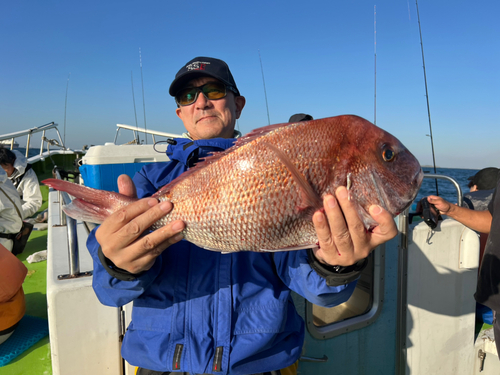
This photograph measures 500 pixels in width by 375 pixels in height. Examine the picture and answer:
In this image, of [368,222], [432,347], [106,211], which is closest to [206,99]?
[106,211]

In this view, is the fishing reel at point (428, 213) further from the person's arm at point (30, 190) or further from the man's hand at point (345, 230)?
the person's arm at point (30, 190)

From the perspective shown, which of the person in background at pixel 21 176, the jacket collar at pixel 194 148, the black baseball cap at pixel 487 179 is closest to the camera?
the jacket collar at pixel 194 148

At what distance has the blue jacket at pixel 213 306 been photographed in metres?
1.39

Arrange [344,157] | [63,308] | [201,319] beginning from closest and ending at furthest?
1. [344,157]
2. [201,319]
3. [63,308]

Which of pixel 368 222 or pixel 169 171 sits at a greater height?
pixel 169 171

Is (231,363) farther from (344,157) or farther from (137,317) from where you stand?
(344,157)

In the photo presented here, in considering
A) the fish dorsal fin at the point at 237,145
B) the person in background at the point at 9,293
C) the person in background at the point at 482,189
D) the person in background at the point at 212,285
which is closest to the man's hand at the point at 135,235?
the person in background at the point at 212,285

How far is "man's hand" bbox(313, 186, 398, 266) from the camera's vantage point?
1.25 m

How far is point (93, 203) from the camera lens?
136 cm

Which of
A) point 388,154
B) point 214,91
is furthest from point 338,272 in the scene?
point 214,91

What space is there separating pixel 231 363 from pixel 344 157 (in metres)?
1.09

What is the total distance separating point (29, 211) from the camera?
17.2ft

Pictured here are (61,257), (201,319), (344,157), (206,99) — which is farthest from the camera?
(61,257)

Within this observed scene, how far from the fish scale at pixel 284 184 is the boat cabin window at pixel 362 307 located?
4.07 ft
